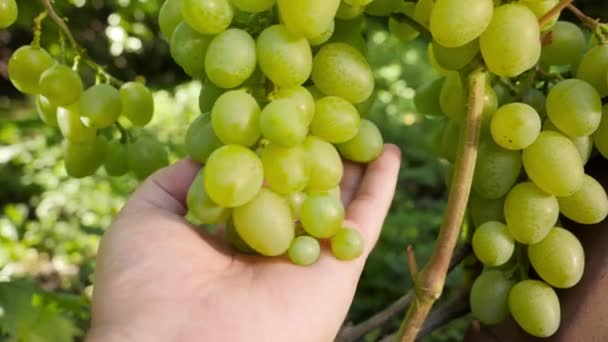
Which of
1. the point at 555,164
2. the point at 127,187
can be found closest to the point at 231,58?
the point at 555,164

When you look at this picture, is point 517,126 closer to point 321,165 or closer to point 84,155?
point 321,165

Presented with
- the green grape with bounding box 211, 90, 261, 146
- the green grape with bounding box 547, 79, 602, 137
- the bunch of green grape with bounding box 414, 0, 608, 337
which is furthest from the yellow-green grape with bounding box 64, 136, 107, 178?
the green grape with bounding box 547, 79, 602, 137

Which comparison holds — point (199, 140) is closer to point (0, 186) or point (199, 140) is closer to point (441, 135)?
point (441, 135)

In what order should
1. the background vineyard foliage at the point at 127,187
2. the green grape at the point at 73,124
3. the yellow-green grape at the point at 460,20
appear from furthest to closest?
the background vineyard foliage at the point at 127,187 < the green grape at the point at 73,124 < the yellow-green grape at the point at 460,20

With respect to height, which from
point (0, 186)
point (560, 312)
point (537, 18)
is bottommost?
point (0, 186)

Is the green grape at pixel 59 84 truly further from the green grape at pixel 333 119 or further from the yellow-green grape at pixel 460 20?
the yellow-green grape at pixel 460 20

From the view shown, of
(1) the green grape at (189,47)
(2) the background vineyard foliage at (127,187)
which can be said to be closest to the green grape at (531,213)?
(1) the green grape at (189,47)

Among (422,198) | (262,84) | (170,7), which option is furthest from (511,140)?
(422,198)
